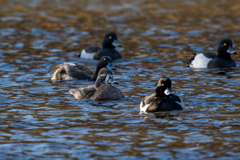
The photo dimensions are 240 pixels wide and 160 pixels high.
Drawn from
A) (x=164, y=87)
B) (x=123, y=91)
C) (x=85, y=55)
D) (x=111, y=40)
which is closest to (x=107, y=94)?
(x=123, y=91)

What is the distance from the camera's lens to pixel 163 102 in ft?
34.7

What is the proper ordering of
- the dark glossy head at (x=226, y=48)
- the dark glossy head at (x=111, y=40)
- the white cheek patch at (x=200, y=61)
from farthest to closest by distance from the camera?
the dark glossy head at (x=111, y=40)
the dark glossy head at (x=226, y=48)
the white cheek patch at (x=200, y=61)

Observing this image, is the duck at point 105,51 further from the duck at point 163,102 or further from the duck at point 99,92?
the duck at point 163,102

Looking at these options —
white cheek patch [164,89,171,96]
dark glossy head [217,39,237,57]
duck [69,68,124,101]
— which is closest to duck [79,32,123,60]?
dark glossy head [217,39,237,57]

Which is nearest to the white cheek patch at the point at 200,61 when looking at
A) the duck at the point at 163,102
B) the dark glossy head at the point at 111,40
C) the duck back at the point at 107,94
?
the dark glossy head at the point at 111,40

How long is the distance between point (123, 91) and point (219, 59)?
5207mm

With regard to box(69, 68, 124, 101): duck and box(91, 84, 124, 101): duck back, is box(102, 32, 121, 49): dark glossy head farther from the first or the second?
box(91, 84, 124, 101): duck back

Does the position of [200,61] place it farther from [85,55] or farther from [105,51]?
[85,55]

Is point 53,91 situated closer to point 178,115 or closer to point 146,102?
point 146,102

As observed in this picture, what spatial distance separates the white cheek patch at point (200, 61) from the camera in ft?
53.8

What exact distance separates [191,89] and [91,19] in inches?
621

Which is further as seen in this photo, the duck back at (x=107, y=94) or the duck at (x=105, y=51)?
the duck at (x=105, y=51)

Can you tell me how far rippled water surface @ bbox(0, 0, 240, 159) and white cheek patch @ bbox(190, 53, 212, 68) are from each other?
459 mm

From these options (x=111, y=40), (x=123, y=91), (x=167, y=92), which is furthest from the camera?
(x=111, y=40)
